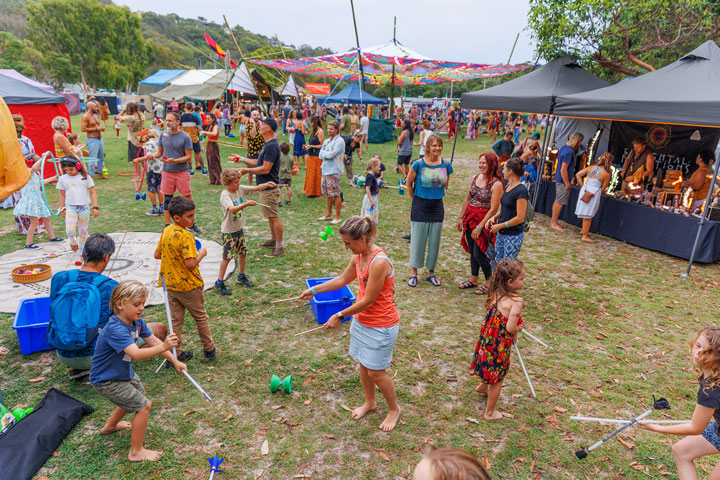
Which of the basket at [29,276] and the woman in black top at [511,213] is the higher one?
the woman in black top at [511,213]

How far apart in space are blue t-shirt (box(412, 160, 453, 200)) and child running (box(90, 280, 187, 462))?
388cm

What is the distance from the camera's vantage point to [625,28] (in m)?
12.4

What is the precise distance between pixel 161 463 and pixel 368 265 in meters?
2.15

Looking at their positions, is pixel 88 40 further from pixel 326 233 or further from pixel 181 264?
pixel 181 264

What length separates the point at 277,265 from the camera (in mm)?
6887

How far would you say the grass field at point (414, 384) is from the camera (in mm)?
3307

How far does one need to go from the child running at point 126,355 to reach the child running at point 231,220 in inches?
101

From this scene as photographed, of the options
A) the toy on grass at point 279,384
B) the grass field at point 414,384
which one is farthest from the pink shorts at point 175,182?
the toy on grass at point 279,384

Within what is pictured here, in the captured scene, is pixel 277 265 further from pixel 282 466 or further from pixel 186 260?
pixel 282 466

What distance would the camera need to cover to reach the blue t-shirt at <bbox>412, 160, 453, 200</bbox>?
5801mm

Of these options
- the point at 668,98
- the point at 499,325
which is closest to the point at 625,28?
the point at 668,98

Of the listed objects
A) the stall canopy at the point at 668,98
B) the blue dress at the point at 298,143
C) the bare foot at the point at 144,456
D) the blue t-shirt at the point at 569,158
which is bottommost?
the bare foot at the point at 144,456

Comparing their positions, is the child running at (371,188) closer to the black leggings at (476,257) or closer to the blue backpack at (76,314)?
the black leggings at (476,257)

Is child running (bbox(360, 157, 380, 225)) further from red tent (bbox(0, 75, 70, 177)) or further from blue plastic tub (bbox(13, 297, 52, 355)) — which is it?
red tent (bbox(0, 75, 70, 177))
